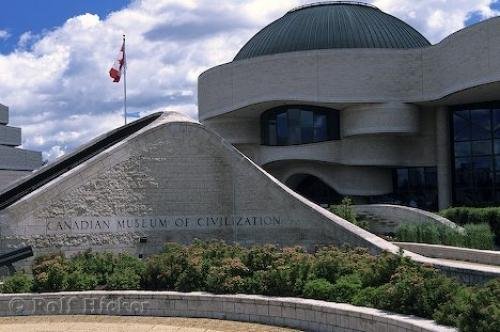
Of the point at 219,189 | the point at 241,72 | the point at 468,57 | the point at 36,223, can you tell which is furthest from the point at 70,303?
the point at 241,72

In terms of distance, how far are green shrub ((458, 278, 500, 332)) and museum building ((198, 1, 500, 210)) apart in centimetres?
2893

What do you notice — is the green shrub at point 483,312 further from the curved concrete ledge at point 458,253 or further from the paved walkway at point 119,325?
the curved concrete ledge at point 458,253

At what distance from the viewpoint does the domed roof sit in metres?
44.4

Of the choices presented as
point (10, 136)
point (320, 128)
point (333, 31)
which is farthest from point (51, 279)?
point (10, 136)

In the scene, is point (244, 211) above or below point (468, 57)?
below

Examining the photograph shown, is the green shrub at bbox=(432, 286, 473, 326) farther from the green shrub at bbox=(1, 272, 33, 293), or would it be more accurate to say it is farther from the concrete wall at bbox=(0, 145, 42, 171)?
the concrete wall at bbox=(0, 145, 42, 171)

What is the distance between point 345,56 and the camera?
4094 centimetres

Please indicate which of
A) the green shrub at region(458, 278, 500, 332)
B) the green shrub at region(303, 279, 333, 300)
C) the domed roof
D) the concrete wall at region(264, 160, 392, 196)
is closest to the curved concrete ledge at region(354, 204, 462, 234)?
the concrete wall at region(264, 160, 392, 196)

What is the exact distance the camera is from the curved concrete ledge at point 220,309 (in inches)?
399

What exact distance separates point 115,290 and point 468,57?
91.3ft

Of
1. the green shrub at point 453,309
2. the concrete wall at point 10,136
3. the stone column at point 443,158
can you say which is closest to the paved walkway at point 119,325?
the green shrub at point 453,309

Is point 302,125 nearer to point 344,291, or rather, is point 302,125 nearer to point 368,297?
point 344,291

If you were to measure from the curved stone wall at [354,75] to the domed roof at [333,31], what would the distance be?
302 cm

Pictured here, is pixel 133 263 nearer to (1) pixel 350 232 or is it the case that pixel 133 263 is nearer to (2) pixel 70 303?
(2) pixel 70 303
